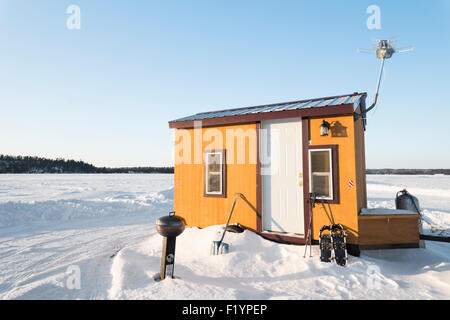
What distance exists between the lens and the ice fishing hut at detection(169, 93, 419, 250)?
5.29m

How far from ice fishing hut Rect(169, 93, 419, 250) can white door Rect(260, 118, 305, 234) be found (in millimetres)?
24

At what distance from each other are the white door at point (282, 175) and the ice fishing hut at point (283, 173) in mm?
24

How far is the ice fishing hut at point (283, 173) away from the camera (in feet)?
17.4

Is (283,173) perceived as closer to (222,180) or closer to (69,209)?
(222,180)

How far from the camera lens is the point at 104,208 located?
12062 mm

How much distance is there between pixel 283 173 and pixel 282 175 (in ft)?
0.19

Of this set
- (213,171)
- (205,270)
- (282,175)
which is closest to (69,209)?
(213,171)

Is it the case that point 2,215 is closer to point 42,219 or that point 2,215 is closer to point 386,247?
point 42,219

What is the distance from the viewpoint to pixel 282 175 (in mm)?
6055

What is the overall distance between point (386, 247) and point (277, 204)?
8.33 feet
